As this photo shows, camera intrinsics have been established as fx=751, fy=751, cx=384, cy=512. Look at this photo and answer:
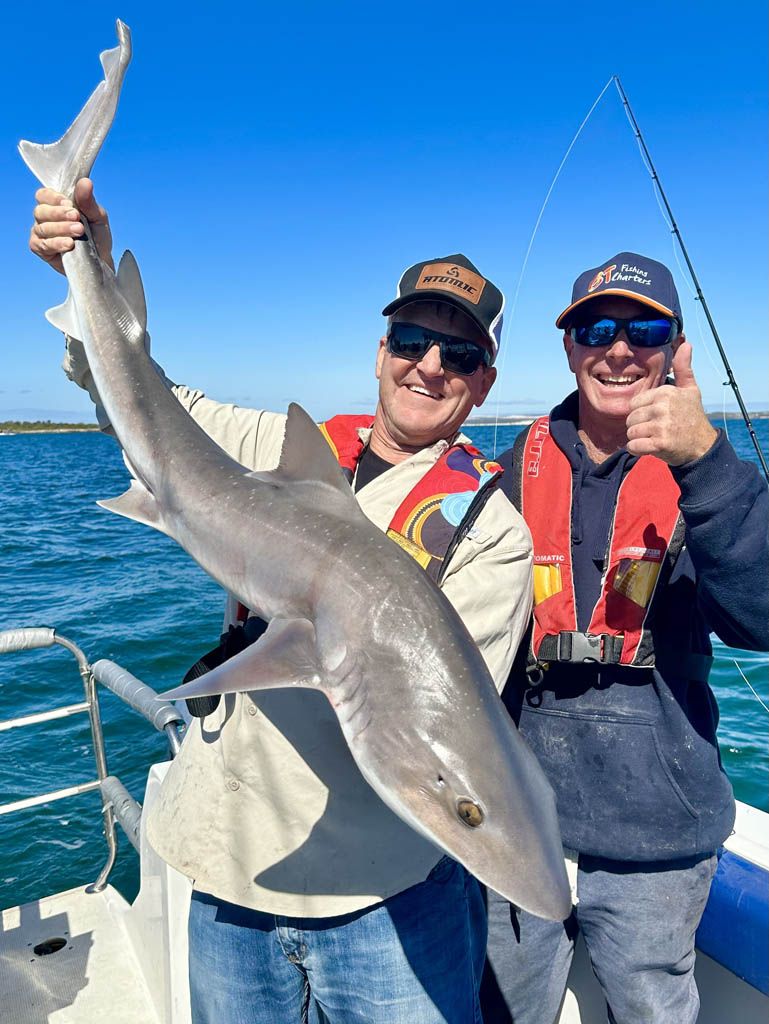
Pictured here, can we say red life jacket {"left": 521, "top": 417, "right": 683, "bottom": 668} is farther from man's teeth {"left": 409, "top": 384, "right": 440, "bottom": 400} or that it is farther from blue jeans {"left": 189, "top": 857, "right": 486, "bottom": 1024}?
blue jeans {"left": 189, "top": 857, "right": 486, "bottom": 1024}

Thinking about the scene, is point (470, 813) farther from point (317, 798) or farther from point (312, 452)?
point (312, 452)

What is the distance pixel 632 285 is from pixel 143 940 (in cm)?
A: 484

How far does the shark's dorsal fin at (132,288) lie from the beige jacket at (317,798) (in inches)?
74.0

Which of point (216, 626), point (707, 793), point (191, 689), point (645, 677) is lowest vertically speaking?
point (216, 626)

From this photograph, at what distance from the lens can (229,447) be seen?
359cm

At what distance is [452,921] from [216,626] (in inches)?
586

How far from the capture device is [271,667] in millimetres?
2225

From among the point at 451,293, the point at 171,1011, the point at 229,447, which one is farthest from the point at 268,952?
the point at 451,293

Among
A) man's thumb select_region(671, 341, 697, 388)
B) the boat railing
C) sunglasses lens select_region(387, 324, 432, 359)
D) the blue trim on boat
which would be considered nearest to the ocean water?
the boat railing

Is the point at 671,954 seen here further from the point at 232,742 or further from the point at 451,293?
the point at 451,293

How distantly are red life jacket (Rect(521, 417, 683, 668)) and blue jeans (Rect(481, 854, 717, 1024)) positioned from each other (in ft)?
3.34

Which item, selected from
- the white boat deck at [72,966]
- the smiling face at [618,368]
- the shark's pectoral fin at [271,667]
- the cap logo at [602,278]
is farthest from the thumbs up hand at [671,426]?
the white boat deck at [72,966]

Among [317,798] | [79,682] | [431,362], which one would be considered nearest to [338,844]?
[317,798]

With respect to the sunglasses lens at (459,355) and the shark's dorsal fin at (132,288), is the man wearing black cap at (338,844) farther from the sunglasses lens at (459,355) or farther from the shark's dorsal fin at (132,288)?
the shark's dorsal fin at (132,288)
